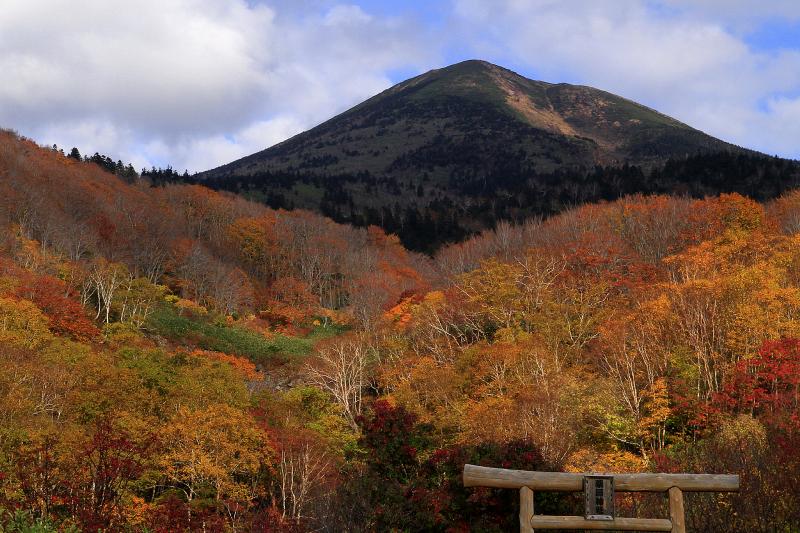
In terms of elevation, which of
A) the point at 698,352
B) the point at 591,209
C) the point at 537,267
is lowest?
the point at 698,352

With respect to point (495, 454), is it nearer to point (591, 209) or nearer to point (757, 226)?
point (757, 226)

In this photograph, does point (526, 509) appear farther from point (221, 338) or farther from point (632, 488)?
point (221, 338)

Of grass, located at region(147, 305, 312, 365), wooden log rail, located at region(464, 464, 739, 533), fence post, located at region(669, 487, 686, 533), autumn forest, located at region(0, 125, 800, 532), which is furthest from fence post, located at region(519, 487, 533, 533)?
grass, located at region(147, 305, 312, 365)

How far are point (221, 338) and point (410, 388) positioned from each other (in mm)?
24525

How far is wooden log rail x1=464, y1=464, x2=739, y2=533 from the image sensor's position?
7.91 m

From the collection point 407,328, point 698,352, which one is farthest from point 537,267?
point 698,352

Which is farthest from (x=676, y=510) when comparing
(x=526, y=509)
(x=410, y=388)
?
(x=410, y=388)

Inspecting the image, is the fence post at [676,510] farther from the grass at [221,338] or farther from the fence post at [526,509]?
the grass at [221,338]

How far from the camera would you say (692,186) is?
111188 millimetres

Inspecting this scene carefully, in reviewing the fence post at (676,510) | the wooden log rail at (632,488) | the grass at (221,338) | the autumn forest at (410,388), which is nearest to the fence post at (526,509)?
the wooden log rail at (632,488)

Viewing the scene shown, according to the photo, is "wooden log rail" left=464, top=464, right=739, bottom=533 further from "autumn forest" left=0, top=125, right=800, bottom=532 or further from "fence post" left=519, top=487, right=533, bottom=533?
"autumn forest" left=0, top=125, right=800, bottom=532

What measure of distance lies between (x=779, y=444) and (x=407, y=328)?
37.6 meters

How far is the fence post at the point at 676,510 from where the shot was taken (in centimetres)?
794

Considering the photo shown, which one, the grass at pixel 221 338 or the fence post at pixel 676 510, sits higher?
the grass at pixel 221 338
